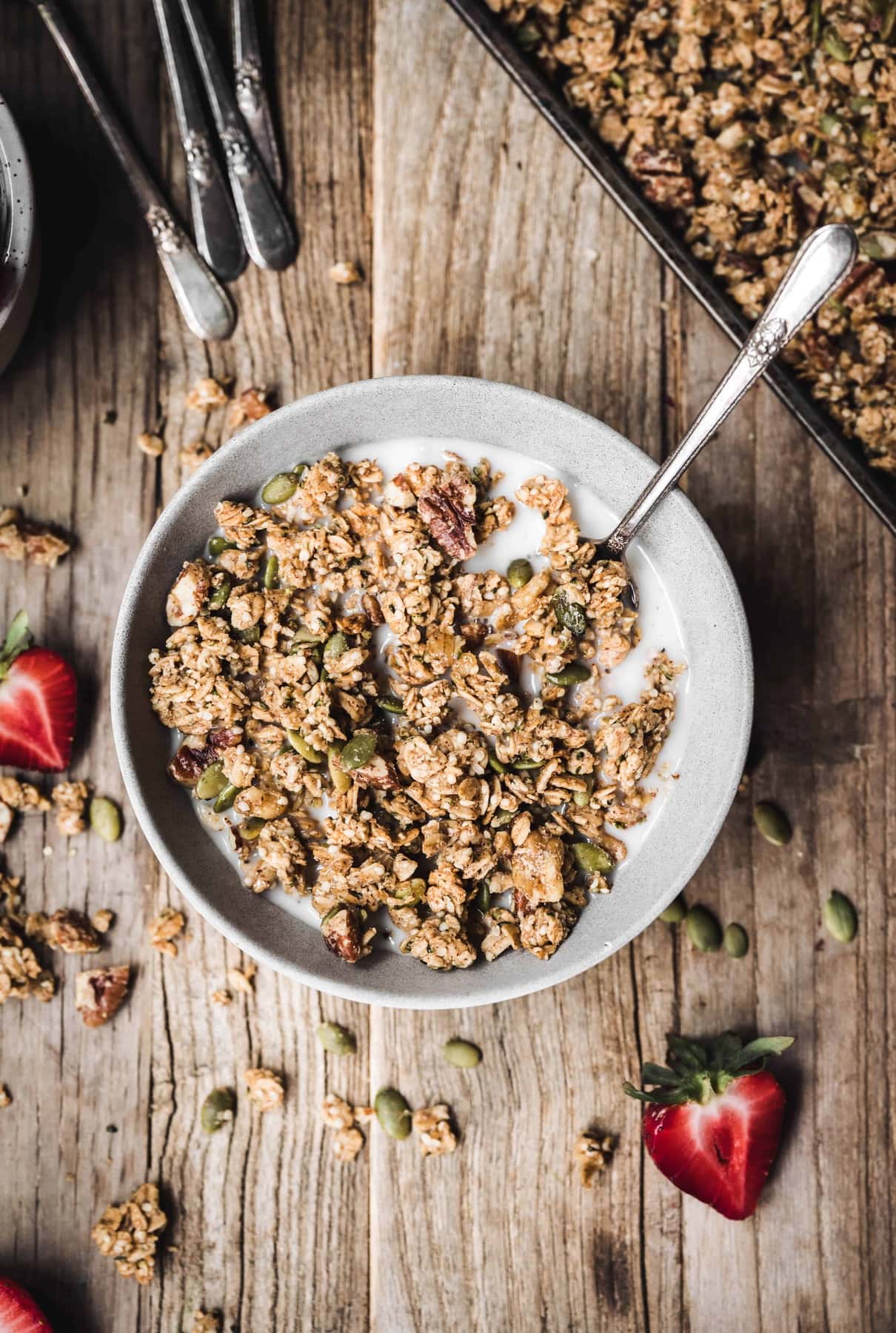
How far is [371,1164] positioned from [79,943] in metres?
0.44

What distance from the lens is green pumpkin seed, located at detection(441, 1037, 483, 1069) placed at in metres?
1.28

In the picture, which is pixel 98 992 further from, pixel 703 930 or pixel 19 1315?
pixel 703 930

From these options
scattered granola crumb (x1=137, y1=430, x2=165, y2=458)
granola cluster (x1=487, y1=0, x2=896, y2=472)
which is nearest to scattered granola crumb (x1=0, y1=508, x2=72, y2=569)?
scattered granola crumb (x1=137, y1=430, x2=165, y2=458)

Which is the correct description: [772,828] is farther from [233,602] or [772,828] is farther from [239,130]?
[239,130]

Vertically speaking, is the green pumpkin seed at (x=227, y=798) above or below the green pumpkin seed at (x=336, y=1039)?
above

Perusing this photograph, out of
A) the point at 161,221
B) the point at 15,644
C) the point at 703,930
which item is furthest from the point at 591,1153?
the point at 161,221

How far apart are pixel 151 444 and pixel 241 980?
65cm

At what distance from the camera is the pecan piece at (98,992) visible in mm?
1271

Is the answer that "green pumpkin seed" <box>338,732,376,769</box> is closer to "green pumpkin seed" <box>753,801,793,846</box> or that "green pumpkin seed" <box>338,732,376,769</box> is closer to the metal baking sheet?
"green pumpkin seed" <box>753,801,793,846</box>

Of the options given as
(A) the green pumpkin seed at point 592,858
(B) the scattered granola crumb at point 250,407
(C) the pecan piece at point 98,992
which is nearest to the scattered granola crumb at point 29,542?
(B) the scattered granola crumb at point 250,407

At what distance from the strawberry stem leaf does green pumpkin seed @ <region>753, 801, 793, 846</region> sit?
2.93 feet

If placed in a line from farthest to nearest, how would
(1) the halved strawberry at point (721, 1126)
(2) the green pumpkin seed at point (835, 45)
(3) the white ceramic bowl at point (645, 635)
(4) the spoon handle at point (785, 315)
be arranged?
(2) the green pumpkin seed at point (835, 45) → (1) the halved strawberry at point (721, 1126) → (3) the white ceramic bowl at point (645, 635) → (4) the spoon handle at point (785, 315)

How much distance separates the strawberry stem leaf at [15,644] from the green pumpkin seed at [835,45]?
120cm

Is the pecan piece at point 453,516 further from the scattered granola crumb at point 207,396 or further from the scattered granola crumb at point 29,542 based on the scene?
the scattered granola crumb at point 29,542
